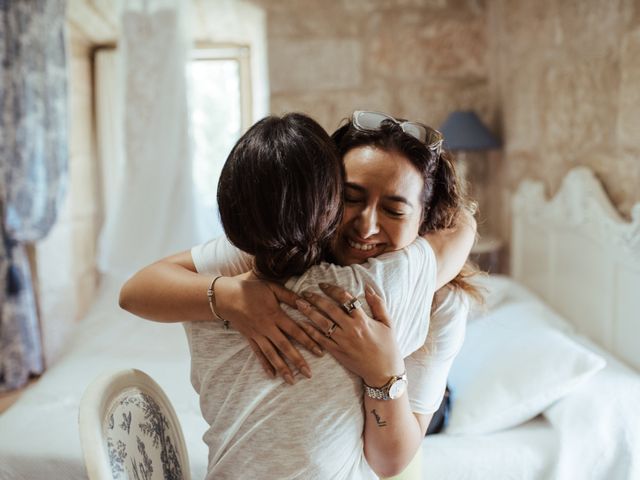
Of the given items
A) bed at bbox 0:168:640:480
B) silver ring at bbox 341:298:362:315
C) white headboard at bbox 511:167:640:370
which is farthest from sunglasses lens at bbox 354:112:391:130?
white headboard at bbox 511:167:640:370

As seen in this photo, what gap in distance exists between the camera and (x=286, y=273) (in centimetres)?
87

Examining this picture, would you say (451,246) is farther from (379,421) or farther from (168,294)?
(168,294)

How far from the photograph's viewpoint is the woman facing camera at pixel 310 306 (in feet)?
2.45

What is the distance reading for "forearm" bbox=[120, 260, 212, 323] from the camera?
0.90 m

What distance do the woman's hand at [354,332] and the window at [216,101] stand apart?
8.64ft

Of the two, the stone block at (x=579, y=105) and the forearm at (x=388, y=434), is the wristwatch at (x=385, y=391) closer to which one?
the forearm at (x=388, y=434)

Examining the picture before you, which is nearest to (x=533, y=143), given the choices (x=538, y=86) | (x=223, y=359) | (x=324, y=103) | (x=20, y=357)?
(x=538, y=86)

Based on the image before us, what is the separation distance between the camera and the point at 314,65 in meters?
3.24

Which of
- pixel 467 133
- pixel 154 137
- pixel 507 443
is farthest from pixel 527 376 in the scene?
pixel 467 133

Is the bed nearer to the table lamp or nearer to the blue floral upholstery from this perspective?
the blue floral upholstery

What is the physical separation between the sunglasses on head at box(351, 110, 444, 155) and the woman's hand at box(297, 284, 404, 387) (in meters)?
0.31

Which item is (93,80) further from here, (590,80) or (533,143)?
(590,80)

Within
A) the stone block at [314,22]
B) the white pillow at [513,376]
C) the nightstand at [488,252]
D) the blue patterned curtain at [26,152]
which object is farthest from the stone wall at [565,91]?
the blue patterned curtain at [26,152]

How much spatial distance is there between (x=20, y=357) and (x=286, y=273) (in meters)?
2.83
